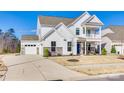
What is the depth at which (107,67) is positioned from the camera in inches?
333

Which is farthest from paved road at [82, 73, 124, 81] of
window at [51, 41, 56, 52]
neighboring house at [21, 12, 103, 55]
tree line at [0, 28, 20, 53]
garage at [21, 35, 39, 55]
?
tree line at [0, 28, 20, 53]

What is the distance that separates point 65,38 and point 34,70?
390 cm

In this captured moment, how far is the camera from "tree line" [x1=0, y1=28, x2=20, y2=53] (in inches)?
323

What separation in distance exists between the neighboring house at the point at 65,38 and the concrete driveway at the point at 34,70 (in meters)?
1.39

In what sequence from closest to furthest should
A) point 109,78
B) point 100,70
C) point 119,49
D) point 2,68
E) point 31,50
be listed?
1. point 109,78
2. point 2,68
3. point 100,70
4. point 119,49
5. point 31,50

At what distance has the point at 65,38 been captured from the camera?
428 inches

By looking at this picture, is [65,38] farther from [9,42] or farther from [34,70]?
[34,70]

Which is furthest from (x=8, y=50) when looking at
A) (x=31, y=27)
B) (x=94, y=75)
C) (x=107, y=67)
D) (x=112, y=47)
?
(x=112, y=47)

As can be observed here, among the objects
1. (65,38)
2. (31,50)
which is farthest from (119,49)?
(31,50)

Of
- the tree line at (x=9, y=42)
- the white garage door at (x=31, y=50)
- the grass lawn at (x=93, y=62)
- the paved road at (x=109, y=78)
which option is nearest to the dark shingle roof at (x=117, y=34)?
the grass lawn at (x=93, y=62)

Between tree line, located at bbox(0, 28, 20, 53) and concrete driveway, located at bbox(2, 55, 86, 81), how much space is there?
1.46ft

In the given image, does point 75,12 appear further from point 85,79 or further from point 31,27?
point 85,79

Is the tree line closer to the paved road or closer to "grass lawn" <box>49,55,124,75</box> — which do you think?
"grass lawn" <box>49,55,124,75</box>
